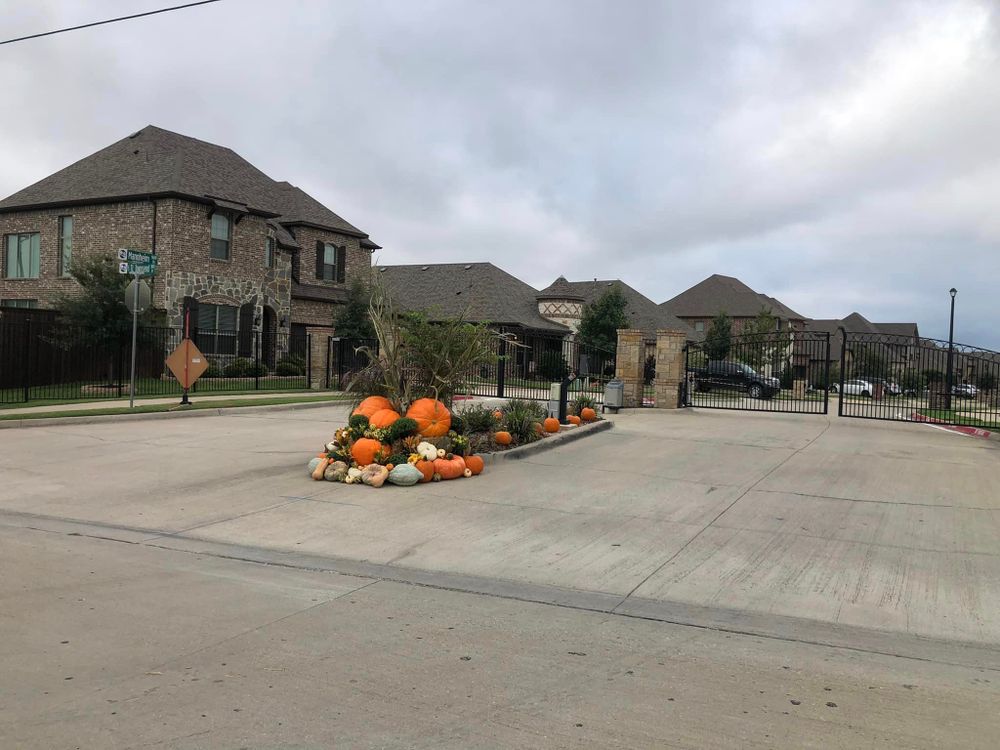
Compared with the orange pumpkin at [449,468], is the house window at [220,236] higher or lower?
higher

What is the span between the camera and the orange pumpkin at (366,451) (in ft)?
37.4

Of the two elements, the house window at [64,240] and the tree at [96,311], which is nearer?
the tree at [96,311]

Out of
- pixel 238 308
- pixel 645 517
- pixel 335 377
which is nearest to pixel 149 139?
pixel 238 308

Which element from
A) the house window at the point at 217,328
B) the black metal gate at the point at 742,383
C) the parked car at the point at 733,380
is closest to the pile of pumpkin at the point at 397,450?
the black metal gate at the point at 742,383

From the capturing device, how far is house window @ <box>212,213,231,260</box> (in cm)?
3180

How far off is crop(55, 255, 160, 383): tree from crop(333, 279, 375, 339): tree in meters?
12.1

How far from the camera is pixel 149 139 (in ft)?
110

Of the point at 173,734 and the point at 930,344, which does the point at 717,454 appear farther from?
the point at 173,734

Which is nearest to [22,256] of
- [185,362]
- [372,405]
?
[185,362]

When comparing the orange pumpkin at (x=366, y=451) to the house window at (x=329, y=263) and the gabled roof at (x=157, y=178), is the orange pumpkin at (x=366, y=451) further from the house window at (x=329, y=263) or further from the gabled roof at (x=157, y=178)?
the house window at (x=329, y=263)

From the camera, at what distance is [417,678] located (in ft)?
15.5

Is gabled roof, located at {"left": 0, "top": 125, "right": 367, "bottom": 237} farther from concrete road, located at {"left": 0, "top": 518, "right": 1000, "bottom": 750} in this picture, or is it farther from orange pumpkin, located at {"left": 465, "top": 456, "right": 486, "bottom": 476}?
concrete road, located at {"left": 0, "top": 518, "right": 1000, "bottom": 750}

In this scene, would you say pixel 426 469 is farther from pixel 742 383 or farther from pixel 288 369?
pixel 288 369

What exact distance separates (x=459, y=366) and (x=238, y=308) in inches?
882
